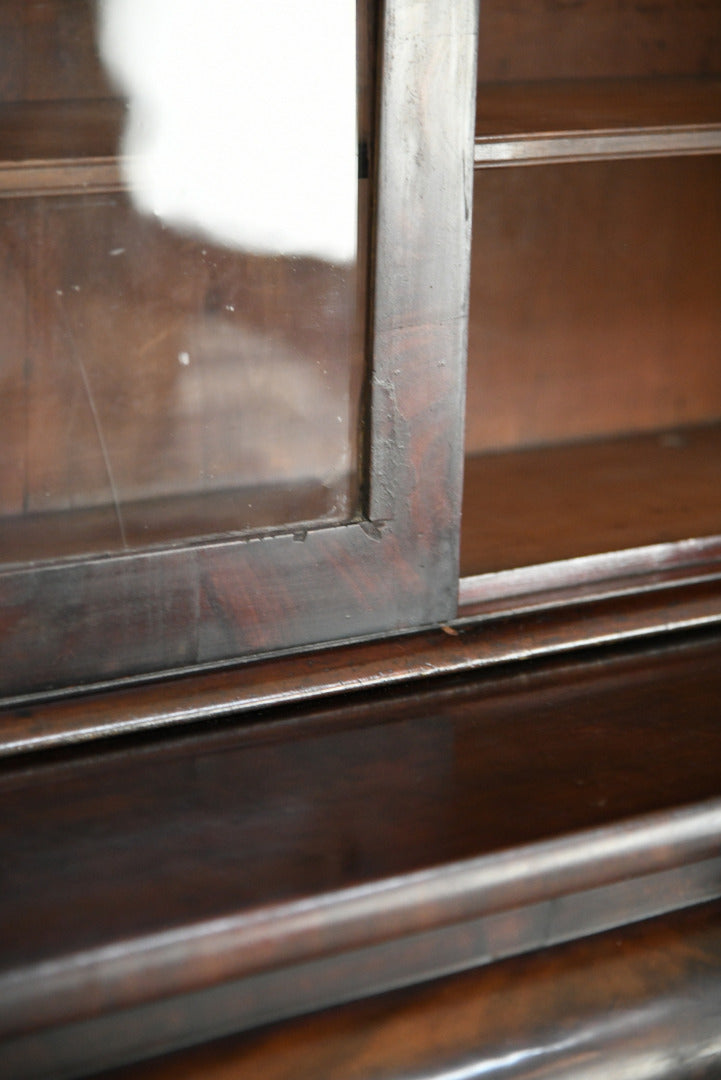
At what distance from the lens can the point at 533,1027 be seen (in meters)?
0.58

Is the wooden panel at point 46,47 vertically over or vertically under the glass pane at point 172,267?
over

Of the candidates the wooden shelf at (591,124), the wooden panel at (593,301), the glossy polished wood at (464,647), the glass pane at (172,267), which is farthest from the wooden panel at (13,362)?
the wooden panel at (593,301)

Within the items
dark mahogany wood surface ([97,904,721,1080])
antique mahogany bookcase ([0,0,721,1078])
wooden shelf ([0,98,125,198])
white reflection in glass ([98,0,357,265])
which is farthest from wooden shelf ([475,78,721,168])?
dark mahogany wood surface ([97,904,721,1080])

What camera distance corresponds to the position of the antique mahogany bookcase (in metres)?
0.54

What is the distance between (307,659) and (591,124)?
37cm

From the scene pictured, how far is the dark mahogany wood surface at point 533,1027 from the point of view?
21.4 inches

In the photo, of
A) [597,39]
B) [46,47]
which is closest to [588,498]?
[597,39]

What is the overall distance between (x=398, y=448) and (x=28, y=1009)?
33 centimetres

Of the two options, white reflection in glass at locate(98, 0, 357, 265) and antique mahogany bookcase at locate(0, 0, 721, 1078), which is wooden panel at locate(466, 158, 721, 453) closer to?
antique mahogany bookcase at locate(0, 0, 721, 1078)

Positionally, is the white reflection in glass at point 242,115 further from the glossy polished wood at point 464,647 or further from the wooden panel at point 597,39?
the wooden panel at point 597,39

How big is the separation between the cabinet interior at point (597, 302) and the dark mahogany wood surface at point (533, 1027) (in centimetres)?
30

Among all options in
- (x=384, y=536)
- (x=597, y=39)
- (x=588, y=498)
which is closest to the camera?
(x=384, y=536)

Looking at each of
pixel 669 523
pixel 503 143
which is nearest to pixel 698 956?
pixel 669 523

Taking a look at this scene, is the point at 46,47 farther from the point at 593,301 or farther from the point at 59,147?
the point at 593,301
